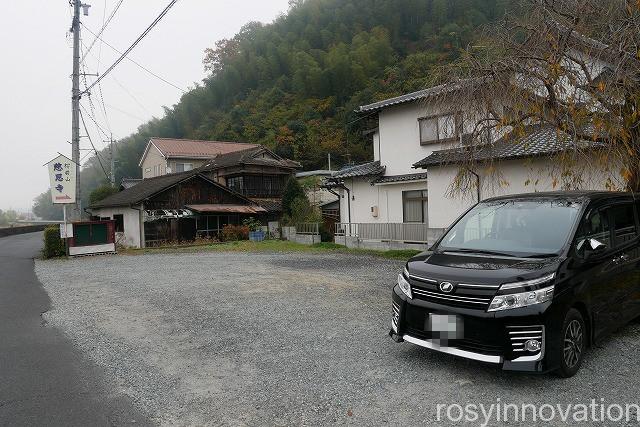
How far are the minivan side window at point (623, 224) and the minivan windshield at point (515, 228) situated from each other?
1.86 feet

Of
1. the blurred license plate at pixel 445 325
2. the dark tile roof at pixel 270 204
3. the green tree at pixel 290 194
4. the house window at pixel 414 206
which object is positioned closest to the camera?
the blurred license plate at pixel 445 325

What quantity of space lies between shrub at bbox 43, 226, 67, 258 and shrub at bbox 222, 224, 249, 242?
829 centimetres

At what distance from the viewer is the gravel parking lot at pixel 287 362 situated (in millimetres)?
3211

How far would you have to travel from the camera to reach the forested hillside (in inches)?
1505

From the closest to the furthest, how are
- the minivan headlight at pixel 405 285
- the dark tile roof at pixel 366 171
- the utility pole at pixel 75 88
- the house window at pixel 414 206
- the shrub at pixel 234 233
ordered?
the minivan headlight at pixel 405 285, the house window at pixel 414 206, the dark tile roof at pixel 366 171, the utility pole at pixel 75 88, the shrub at pixel 234 233

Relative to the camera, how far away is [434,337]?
3.61 metres

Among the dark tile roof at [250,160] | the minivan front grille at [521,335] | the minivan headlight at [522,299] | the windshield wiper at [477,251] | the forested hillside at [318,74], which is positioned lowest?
the minivan front grille at [521,335]

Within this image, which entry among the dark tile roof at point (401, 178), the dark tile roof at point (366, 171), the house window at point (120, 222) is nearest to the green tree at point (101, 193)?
the house window at point (120, 222)

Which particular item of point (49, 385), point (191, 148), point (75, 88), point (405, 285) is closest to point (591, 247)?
point (405, 285)

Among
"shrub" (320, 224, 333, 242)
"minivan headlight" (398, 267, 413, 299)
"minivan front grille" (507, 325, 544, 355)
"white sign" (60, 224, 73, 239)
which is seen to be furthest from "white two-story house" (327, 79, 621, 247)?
"white sign" (60, 224, 73, 239)

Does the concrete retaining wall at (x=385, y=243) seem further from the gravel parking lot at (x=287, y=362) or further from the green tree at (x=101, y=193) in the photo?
the green tree at (x=101, y=193)

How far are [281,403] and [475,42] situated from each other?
6491 millimetres

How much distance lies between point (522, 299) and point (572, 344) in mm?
706

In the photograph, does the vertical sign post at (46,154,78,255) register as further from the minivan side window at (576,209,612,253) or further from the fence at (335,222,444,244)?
the minivan side window at (576,209,612,253)
